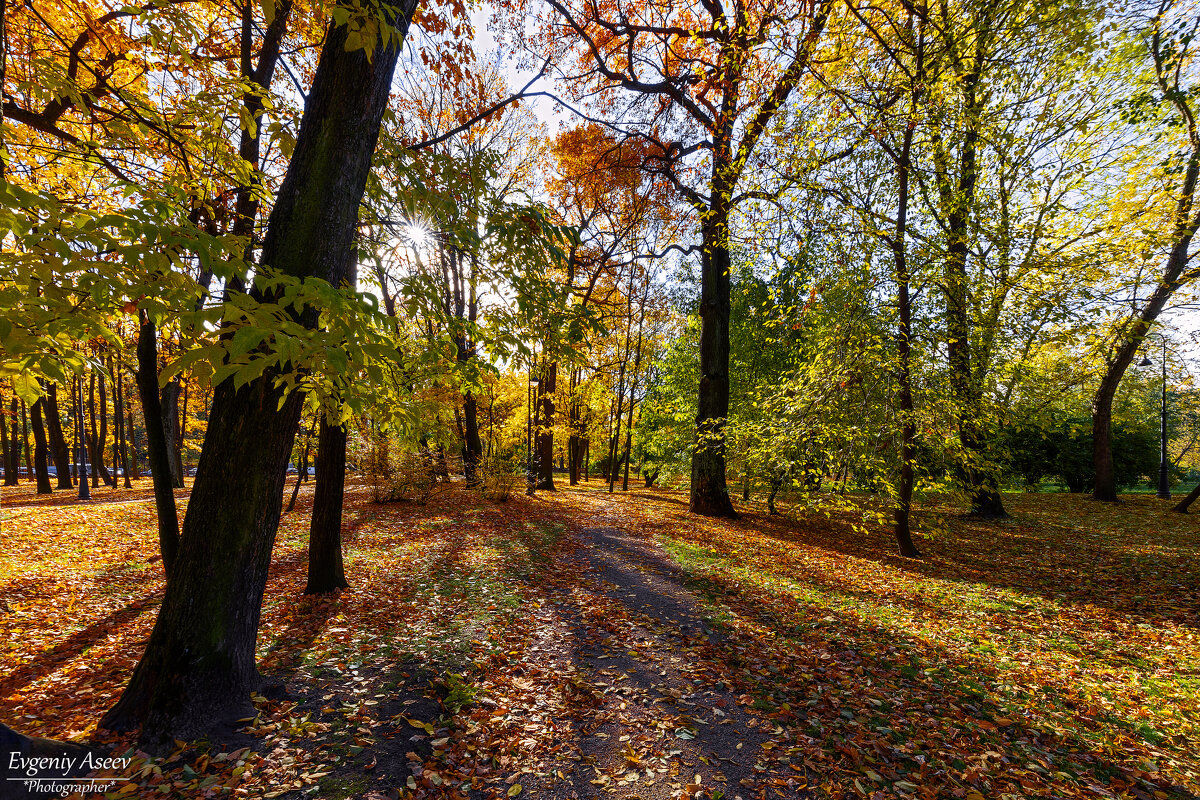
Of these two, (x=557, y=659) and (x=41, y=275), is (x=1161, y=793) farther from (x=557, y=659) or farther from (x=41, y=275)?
(x=41, y=275)

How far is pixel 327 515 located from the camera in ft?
19.6

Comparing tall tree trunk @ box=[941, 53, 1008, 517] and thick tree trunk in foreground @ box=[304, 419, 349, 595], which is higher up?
tall tree trunk @ box=[941, 53, 1008, 517]

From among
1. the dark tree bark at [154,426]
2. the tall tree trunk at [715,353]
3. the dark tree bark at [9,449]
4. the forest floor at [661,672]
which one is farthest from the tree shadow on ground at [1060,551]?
the dark tree bark at [9,449]

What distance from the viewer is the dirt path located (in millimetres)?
3039

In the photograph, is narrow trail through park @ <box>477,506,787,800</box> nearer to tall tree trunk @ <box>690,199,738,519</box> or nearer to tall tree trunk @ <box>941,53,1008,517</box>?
tall tree trunk @ <box>941,53,1008,517</box>

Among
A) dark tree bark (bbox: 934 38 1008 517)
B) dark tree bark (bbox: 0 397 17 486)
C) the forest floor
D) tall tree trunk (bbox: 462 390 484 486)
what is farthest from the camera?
dark tree bark (bbox: 0 397 17 486)

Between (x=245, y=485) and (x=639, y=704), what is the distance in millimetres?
3654

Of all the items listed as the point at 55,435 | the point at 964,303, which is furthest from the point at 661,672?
the point at 55,435

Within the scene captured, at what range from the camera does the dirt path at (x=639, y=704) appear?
9.97 feet

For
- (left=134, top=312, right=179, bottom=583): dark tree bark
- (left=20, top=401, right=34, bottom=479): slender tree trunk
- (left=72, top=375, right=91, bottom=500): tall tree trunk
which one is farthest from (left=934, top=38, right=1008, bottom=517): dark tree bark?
(left=20, top=401, right=34, bottom=479): slender tree trunk

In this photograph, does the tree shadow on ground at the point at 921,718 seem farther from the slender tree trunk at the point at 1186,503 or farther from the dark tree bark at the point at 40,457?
the dark tree bark at the point at 40,457

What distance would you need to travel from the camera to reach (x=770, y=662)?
4.64 meters

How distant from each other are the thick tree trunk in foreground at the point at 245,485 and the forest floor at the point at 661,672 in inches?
11.6

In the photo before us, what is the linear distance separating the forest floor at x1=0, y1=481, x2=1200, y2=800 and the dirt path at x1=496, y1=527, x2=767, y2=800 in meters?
0.02
